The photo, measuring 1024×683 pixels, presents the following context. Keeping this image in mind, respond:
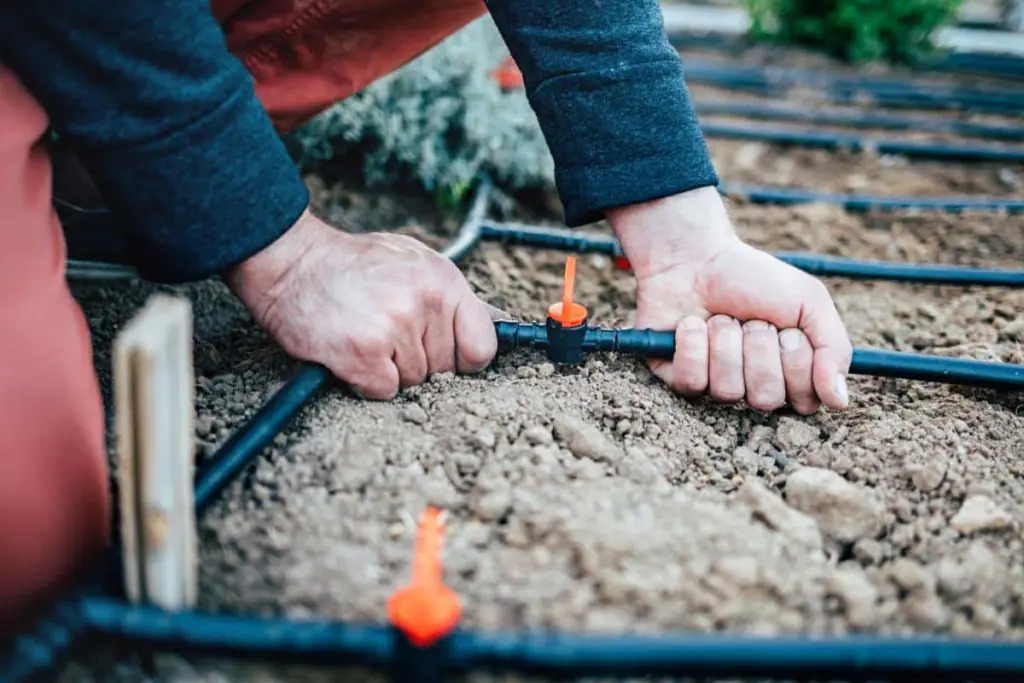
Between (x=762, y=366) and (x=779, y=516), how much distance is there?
0.83ft

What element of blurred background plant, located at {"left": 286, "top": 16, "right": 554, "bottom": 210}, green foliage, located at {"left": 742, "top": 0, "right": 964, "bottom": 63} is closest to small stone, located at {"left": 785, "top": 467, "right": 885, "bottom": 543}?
blurred background plant, located at {"left": 286, "top": 16, "right": 554, "bottom": 210}

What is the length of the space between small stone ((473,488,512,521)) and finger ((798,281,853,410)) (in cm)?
45

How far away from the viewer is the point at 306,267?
3.69ft

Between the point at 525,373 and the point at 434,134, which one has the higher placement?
the point at 434,134

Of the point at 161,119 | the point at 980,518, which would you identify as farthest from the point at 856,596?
the point at 161,119

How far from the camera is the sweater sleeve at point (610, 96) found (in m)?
1.21

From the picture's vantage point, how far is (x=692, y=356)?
1214 mm

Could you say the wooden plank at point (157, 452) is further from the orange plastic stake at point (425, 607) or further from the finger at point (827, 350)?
the finger at point (827, 350)

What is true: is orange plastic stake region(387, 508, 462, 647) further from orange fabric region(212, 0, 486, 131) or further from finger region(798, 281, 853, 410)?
orange fabric region(212, 0, 486, 131)

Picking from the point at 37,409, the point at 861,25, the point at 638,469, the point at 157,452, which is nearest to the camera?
the point at 157,452

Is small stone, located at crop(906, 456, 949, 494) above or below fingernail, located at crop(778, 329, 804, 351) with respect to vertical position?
below

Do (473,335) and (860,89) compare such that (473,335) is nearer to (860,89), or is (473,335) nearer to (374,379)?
(374,379)

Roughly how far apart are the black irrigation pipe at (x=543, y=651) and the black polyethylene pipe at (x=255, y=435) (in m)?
0.19

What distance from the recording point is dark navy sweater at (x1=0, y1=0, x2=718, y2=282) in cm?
95
